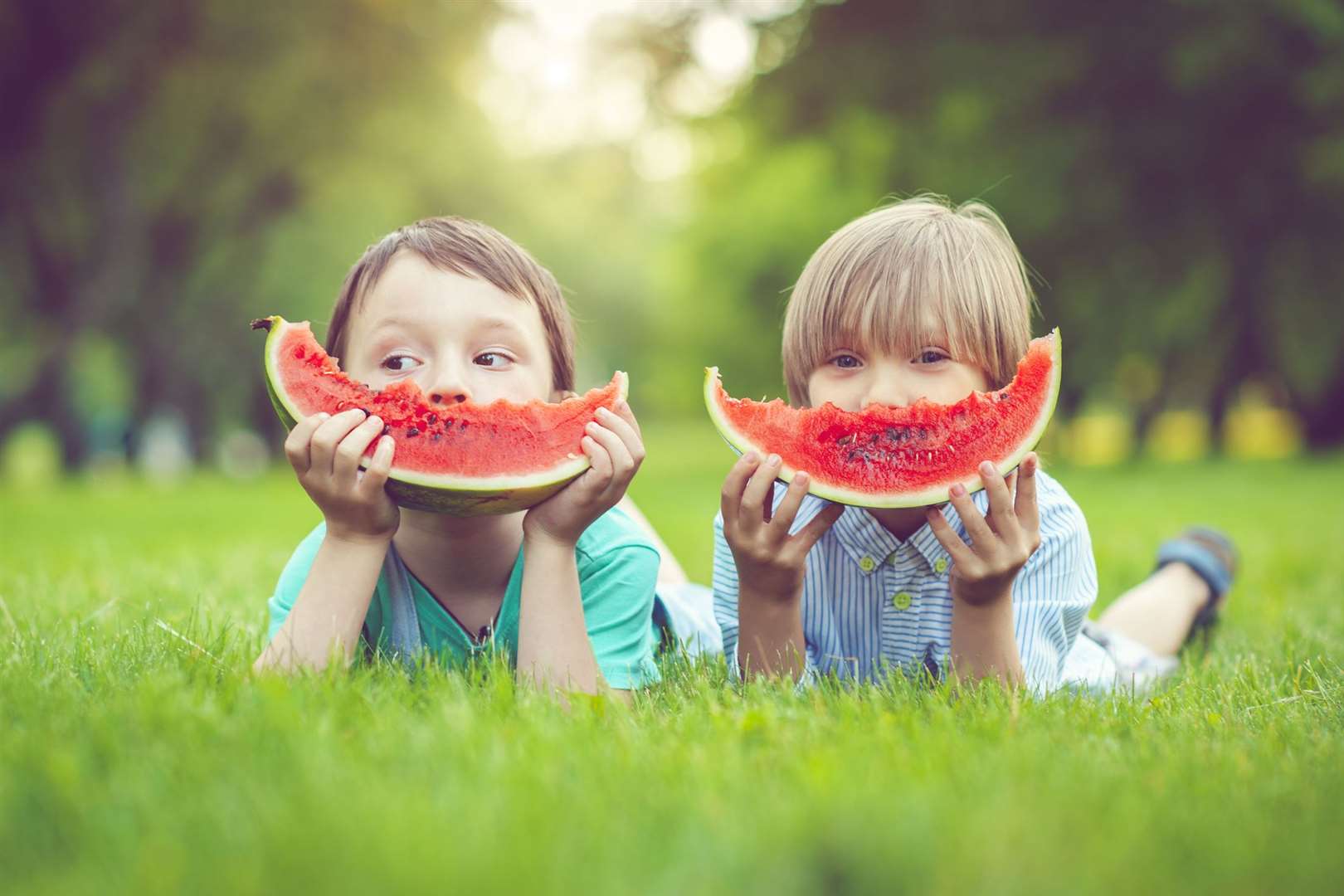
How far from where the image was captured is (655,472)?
67.5ft

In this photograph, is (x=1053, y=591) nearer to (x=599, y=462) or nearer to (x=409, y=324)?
(x=599, y=462)

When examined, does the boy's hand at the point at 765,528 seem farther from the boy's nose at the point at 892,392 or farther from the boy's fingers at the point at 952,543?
the boy's nose at the point at 892,392

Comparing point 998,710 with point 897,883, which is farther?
point 998,710

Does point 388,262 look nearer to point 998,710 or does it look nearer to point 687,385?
point 998,710

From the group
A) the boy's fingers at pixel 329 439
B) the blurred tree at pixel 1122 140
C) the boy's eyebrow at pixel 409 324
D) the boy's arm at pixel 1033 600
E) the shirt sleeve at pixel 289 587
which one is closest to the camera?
the boy's fingers at pixel 329 439

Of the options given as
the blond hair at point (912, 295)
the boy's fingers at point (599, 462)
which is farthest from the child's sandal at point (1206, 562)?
the boy's fingers at point (599, 462)

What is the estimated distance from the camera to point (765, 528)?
8.74 feet

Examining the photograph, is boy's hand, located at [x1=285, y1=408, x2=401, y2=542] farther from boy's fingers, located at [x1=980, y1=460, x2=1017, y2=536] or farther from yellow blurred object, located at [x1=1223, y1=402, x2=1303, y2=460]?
yellow blurred object, located at [x1=1223, y1=402, x2=1303, y2=460]

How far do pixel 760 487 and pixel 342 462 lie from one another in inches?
39.2

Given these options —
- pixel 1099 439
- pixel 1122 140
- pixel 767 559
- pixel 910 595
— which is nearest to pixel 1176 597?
pixel 910 595

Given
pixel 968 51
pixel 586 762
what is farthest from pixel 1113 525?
pixel 968 51

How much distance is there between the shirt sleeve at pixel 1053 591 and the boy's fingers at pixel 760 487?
2.85 ft

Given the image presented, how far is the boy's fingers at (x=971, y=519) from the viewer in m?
2.55

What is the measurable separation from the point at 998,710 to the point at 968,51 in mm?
12477
